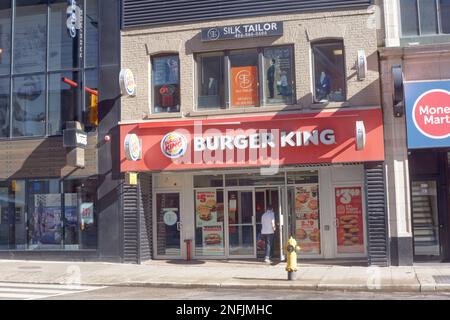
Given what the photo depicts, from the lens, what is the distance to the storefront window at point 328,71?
17922 millimetres

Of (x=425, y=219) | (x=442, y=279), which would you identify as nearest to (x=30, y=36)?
(x=425, y=219)

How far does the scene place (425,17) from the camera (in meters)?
17.4

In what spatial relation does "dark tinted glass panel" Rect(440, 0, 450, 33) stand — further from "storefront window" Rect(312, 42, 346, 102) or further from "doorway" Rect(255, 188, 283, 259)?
"doorway" Rect(255, 188, 283, 259)

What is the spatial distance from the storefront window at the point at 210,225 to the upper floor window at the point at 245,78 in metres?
3.04

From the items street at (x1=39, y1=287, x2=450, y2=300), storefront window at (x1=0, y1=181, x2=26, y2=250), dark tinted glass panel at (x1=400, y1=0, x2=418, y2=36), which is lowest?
street at (x1=39, y1=287, x2=450, y2=300)

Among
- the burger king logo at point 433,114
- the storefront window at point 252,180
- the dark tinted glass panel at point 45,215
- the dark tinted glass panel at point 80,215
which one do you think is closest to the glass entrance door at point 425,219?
the burger king logo at point 433,114

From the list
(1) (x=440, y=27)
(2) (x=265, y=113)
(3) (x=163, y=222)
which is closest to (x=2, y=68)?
(3) (x=163, y=222)

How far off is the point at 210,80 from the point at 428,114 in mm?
6781

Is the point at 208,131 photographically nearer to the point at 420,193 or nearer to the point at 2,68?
the point at 420,193

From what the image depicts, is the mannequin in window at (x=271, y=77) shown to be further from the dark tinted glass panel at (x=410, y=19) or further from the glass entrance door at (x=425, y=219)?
the glass entrance door at (x=425, y=219)

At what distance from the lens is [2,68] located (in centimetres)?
2053

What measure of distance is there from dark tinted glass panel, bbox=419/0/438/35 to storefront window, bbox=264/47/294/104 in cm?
399

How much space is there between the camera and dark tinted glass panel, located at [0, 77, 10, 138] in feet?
66.5

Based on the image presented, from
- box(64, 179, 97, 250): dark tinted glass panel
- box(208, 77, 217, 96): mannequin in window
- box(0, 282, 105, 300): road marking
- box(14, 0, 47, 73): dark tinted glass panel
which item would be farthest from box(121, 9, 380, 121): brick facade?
box(0, 282, 105, 300): road marking
